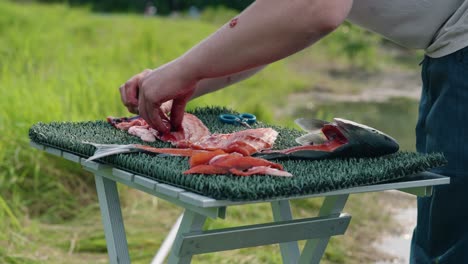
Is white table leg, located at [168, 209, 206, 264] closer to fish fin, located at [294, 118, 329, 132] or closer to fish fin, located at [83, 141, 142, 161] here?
fish fin, located at [83, 141, 142, 161]

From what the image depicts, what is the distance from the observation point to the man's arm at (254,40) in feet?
4.86

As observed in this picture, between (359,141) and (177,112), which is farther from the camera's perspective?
(177,112)

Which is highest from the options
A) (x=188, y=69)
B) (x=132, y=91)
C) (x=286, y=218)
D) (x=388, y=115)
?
(x=188, y=69)

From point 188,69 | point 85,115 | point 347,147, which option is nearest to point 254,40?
point 188,69

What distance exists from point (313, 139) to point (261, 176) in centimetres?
33

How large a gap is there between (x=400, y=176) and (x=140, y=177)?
46cm

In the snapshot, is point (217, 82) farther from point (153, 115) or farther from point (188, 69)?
point (188, 69)

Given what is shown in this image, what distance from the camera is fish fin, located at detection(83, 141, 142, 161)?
161 cm

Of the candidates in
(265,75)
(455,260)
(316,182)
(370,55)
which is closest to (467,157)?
(455,260)

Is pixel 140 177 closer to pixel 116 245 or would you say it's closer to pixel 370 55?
pixel 116 245

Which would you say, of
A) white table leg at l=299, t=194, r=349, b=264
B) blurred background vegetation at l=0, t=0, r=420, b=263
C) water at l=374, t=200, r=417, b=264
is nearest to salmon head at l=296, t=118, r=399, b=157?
white table leg at l=299, t=194, r=349, b=264

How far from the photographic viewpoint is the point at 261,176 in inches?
58.1

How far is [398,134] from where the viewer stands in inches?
219

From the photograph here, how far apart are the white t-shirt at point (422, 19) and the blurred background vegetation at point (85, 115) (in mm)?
1590
